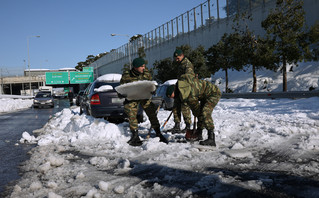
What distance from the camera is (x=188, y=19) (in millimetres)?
38750

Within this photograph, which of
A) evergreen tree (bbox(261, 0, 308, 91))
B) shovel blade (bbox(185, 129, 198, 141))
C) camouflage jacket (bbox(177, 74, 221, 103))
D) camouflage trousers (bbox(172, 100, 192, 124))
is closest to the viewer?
camouflage jacket (bbox(177, 74, 221, 103))

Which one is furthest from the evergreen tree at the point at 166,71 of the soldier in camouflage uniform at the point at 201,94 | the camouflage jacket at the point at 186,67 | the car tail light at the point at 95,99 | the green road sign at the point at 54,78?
the soldier in camouflage uniform at the point at 201,94

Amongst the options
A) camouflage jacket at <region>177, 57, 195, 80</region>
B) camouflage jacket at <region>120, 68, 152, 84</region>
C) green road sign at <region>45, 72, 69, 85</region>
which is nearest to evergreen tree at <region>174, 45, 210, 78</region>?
camouflage jacket at <region>177, 57, 195, 80</region>

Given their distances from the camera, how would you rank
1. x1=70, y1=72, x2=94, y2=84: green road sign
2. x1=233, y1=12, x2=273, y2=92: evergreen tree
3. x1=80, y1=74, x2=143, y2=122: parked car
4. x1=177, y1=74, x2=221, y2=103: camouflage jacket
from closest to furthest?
x1=177, y1=74, x2=221, y2=103: camouflage jacket
x1=80, y1=74, x2=143, y2=122: parked car
x1=233, y1=12, x2=273, y2=92: evergreen tree
x1=70, y1=72, x2=94, y2=84: green road sign

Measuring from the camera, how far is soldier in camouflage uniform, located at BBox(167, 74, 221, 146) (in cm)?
458

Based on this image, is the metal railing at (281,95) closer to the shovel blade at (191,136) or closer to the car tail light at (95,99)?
the shovel blade at (191,136)

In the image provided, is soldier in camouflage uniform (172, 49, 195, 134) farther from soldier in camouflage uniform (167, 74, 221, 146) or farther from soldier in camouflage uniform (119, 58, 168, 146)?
soldier in camouflage uniform (119, 58, 168, 146)

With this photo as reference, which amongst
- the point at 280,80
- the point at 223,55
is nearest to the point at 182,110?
the point at 223,55

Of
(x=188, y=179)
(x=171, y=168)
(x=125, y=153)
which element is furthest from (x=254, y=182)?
(x=125, y=153)

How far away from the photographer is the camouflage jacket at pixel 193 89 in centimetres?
455

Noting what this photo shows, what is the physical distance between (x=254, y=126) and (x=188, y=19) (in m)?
34.2

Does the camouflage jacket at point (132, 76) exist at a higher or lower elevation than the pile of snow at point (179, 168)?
higher

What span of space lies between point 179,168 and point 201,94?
1.68 m

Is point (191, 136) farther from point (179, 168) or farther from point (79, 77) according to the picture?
point (79, 77)
